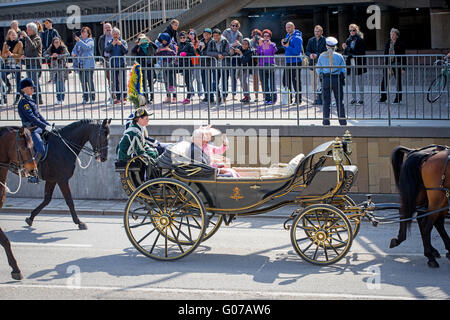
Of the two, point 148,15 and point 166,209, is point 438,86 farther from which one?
point 148,15

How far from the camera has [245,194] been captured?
987 cm

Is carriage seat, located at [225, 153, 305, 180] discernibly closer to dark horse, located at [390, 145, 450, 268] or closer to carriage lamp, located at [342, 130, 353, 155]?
carriage lamp, located at [342, 130, 353, 155]

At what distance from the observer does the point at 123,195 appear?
1451 cm

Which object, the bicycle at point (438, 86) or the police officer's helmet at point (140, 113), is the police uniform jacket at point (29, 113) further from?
the bicycle at point (438, 86)

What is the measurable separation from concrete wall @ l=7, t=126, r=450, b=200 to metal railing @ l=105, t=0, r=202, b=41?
12.2m

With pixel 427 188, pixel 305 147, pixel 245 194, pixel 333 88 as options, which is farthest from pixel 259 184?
pixel 333 88

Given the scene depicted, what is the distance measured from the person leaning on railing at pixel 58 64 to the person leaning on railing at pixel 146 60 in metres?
1.56

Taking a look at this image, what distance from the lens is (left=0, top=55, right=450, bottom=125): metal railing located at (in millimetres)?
13750

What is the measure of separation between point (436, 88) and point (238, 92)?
374cm
